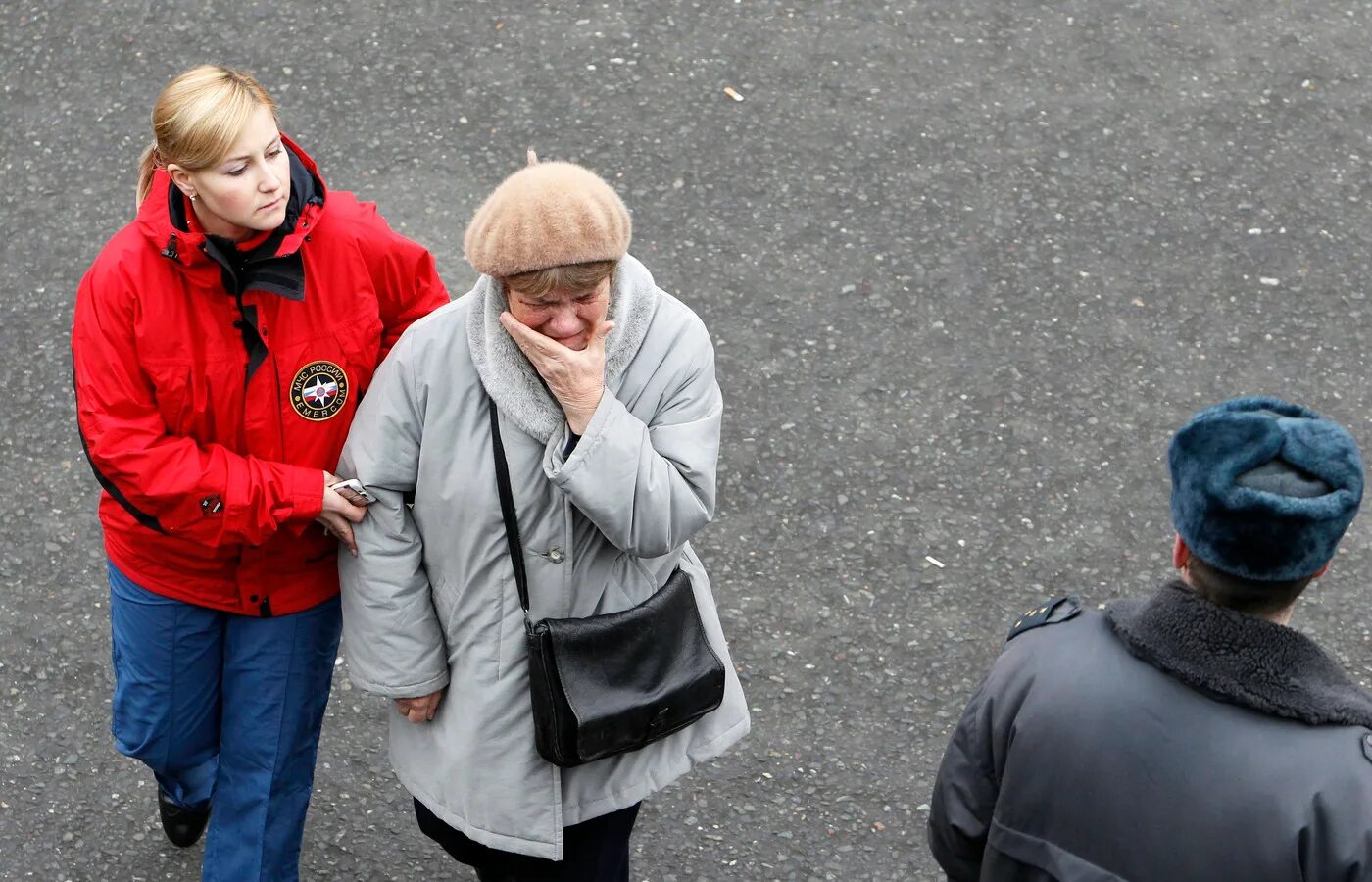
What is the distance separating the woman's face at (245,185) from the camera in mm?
2920

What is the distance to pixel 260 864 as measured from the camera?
3502 millimetres

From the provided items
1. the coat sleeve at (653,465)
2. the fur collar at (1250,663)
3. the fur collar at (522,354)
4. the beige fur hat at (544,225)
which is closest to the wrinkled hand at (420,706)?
the coat sleeve at (653,465)

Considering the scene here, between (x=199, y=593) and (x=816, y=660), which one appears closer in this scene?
(x=199, y=593)

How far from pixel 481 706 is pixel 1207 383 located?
10.9 feet

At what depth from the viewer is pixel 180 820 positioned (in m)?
3.88

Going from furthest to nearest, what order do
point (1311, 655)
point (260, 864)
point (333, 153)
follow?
point (333, 153) → point (260, 864) → point (1311, 655)

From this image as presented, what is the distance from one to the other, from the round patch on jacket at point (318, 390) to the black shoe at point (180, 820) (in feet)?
4.23

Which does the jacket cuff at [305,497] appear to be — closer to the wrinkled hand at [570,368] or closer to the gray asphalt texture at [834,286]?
the wrinkled hand at [570,368]

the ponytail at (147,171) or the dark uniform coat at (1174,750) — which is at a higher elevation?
the ponytail at (147,171)

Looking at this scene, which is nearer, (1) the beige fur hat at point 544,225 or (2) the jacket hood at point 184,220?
(1) the beige fur hat at point 544,225

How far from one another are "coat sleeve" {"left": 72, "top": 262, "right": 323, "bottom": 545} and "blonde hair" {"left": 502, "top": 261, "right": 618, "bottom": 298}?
0.63m

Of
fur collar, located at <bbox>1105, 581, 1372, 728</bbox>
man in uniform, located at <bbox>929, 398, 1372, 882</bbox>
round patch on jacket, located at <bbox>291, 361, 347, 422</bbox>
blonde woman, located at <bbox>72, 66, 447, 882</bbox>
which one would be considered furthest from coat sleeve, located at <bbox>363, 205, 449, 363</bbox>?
fur collar, located at <bbox>1105, 581, 1372, 728</bbox>

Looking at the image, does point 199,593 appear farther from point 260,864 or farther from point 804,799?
point 804,799

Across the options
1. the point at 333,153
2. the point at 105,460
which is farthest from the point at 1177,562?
the point at 333,153
